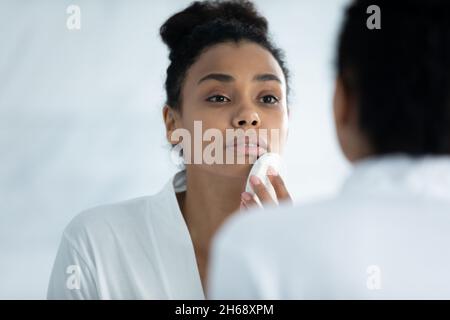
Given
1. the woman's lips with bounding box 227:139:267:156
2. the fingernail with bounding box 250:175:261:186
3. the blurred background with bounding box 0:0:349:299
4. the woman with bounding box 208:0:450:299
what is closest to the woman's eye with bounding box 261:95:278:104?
the woman's lips with bounding box 227:139:267:156

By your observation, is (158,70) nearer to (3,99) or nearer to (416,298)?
(3,99)

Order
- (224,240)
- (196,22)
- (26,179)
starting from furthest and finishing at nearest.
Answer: (26,179) → (196,22) → (224,240)

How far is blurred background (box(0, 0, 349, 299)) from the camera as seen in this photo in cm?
215

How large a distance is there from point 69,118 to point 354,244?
1.71 meters

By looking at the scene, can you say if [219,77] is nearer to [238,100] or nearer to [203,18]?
[238,100]

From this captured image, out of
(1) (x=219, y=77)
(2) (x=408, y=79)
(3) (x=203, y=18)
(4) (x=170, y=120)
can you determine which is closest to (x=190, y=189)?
(4) (x=170, y=120)

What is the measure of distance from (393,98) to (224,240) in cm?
22

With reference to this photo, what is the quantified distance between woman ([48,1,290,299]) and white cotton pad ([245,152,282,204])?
2cm

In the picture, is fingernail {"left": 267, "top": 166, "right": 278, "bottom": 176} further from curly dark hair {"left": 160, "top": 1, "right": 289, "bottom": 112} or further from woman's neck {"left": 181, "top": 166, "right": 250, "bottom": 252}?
curly dark hair {"left": 160, "top": 1, "right": 289, "bottom": 112}

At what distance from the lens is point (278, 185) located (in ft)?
4.56

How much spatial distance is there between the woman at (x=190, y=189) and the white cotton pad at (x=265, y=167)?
20mm

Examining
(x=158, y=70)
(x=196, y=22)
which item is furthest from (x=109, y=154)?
(x=196, y=22)

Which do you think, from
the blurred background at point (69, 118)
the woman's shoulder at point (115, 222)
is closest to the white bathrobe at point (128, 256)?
the woman's shoulder at point (115, 222)

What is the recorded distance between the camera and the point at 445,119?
0.66 meters
